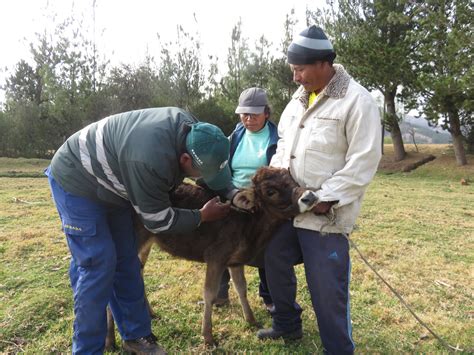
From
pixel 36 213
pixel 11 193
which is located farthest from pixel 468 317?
pixel 11 193

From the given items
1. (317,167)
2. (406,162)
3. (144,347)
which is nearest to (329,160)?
(317,167)

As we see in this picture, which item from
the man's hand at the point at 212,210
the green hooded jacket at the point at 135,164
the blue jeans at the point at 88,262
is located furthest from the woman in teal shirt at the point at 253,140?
the blue jeans at the point at 88,262

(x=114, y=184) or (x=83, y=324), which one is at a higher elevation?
(x=114, y=184)

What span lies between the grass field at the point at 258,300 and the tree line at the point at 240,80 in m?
14.4

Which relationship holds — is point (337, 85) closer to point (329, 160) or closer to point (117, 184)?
point (329, 160)

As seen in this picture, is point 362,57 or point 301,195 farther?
→ point 362,57

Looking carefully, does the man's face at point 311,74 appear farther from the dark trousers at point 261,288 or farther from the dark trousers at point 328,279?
the dark trousers at point 261,288

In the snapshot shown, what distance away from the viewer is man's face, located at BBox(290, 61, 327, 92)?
302cm

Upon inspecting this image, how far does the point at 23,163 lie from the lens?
2750 centimetres

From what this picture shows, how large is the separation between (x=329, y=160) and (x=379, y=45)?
22.0 meters

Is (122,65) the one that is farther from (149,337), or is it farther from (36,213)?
(149,337)

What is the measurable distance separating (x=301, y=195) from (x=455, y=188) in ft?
52.8

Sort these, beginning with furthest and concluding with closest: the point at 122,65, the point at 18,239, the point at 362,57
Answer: the point at 122,65 < the point at 362,57 < the point at 18,239

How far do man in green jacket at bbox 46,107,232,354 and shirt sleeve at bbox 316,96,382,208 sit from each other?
85 centimetres
